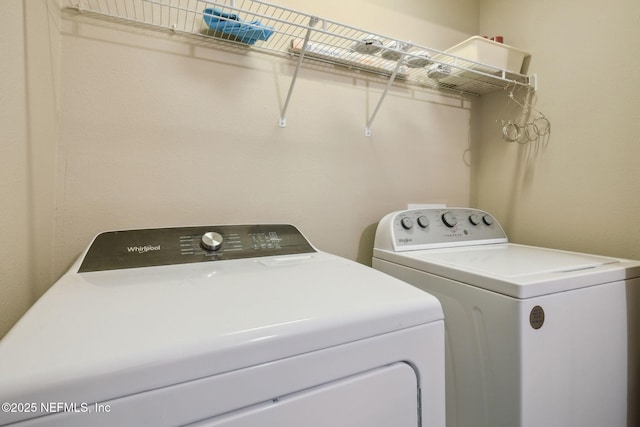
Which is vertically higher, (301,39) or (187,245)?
(301,39)

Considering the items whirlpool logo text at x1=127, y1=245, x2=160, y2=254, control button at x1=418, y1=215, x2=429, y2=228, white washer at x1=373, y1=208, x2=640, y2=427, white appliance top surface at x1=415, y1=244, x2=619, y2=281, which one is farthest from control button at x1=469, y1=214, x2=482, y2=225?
whirlpool logo text at x1=127, y1=245, x2=160, y2=254

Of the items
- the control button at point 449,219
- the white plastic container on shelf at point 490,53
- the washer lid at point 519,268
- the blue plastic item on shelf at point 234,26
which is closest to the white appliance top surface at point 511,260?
the washer lid at point 519,268

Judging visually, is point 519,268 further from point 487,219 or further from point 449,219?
point 487,219

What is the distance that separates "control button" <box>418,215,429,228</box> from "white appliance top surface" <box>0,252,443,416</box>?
1.95ft

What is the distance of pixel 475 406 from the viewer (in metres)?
0.82

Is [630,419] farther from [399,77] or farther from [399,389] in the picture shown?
[399,77]

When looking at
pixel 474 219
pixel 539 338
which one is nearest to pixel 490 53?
pixel 474 219

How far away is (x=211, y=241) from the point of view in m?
0.89

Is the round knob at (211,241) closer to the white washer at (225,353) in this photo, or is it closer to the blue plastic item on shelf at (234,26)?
the white washer at (225,353)

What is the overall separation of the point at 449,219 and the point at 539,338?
2.06 ft

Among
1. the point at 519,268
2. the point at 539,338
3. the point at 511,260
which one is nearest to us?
the point at 539,338

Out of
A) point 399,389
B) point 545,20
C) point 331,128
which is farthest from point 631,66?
point 399,389

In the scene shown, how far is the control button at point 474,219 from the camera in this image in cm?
134

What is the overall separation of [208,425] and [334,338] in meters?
0.20
